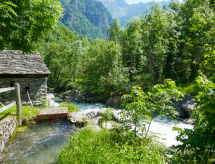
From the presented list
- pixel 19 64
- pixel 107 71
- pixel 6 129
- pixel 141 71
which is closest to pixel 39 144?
pixel 6 129

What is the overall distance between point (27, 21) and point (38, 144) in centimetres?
514

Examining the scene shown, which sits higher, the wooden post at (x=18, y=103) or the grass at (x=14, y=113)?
the wooden post at (x=18, y=103)

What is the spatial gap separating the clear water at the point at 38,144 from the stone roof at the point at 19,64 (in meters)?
5.53

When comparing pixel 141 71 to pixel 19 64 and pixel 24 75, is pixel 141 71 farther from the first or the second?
pixel 19 64

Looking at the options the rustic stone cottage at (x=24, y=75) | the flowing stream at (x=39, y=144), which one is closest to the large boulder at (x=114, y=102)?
the rustic stone cottage at (x=24, y=75)

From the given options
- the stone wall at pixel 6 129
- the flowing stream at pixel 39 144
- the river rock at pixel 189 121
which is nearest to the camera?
the flowing stream at pixel 39 144

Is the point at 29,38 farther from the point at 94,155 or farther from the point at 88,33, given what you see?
the point at 88,33

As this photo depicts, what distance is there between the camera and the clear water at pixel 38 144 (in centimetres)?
443

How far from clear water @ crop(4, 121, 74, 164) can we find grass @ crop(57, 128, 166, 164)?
2.38 ft

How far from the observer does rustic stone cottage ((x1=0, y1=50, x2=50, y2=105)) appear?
1046cm

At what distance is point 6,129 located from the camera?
5254mm

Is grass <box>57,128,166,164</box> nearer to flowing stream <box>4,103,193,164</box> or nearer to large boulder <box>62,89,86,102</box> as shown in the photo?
flowing stream <box>4,103,193,164</box>

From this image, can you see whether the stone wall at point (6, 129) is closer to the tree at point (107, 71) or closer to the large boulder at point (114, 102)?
the large boulder at point (114, 102)

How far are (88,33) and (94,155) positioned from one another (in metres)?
193
